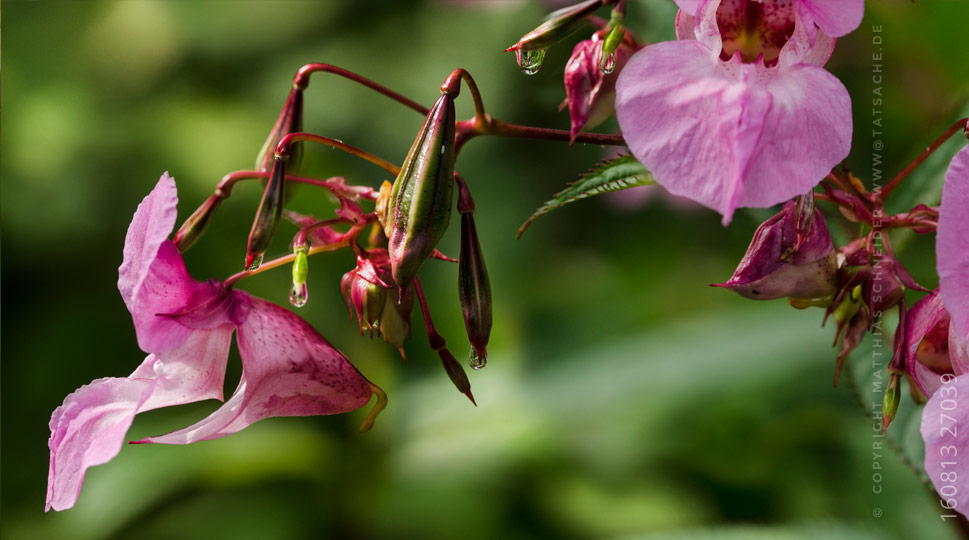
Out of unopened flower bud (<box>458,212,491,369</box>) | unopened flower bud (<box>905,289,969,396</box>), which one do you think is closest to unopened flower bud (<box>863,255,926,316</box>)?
unopened flower bud (<box>905,289,969,396</box>)

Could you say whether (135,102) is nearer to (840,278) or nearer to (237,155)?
(237,155)

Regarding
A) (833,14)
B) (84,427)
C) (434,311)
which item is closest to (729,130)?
(833,14)

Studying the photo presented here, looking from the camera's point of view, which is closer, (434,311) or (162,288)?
(162,288)

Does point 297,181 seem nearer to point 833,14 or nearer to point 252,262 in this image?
point 252,262

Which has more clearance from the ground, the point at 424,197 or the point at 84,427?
the point at 424,197

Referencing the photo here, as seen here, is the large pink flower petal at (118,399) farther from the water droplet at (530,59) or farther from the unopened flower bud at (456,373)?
the water droplet at (530,59)

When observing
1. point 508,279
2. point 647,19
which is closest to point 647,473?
point 508,279
